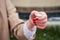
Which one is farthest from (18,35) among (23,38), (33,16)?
(33,16)

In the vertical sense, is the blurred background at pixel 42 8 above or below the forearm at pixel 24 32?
above

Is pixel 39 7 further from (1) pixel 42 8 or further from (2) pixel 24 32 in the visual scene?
(2) pixel 24 32

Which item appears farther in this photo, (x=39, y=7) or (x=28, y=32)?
(x=39, y=7)

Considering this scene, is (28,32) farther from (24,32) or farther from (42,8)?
(42,8)

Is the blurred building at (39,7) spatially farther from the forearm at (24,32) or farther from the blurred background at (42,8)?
the forearm at (24,32)

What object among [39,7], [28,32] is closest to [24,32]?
[28,32]

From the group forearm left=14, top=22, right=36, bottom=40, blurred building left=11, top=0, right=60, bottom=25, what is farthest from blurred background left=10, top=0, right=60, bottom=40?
forearm left=14, top=22, right=36, bottom=40

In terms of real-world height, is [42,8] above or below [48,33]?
above

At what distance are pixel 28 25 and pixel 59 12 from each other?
1.32ft

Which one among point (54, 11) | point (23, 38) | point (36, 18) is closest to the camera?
point (36, 18)

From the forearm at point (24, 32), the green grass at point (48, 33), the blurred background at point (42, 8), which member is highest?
the blurred background at point (42, 8)

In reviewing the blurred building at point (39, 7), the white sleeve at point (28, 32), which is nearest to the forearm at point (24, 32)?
the white sleeve at point (28, 32)

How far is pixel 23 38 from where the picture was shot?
0.70 meters

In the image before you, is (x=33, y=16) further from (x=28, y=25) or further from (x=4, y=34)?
(x=4, y=34)
